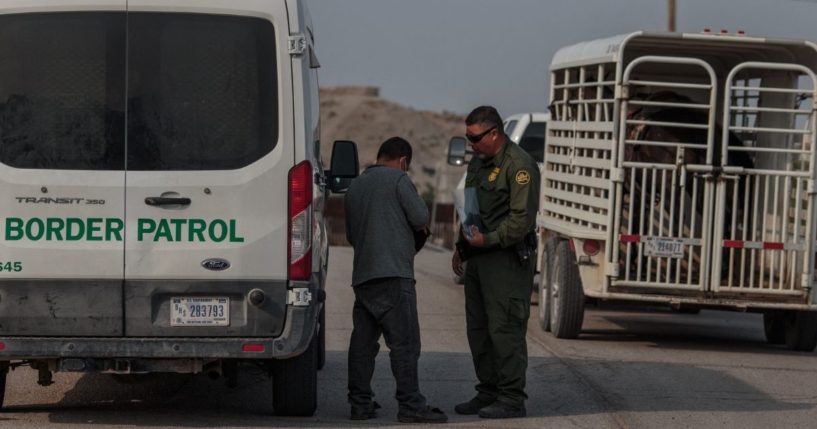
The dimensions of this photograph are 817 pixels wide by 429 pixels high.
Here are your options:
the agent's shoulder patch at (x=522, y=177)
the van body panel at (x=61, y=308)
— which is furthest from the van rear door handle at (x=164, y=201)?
the agent's shoulder patch at (x=522, y=177)

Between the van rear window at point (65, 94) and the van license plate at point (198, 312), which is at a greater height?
the van rear window at point (65, 94)

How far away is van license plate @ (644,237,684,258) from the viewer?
13.1m

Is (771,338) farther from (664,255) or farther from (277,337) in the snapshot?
(277,337)

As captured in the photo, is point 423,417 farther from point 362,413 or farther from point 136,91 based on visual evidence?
point 136,91

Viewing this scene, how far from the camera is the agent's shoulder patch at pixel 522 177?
9039mm

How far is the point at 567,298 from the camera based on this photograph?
539 inches

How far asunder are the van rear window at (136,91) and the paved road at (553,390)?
1638mm

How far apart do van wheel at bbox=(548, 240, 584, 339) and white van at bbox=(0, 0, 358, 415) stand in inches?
231

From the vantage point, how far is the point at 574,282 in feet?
45.0

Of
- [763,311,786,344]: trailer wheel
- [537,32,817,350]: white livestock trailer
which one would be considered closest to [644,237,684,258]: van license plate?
[537,32,817,350]: white livestock trailer

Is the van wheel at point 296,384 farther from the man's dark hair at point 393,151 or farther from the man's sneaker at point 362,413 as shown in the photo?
the man's dark hair at point 393,151

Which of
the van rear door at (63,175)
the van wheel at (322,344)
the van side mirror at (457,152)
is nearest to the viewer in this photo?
the van rear door at (63,175)

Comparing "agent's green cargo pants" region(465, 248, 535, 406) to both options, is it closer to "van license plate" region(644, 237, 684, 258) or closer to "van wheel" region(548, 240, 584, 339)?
"van license plate" region(644, 237, 684, 258)

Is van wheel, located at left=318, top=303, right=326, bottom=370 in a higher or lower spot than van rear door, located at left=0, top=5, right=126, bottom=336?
lower
